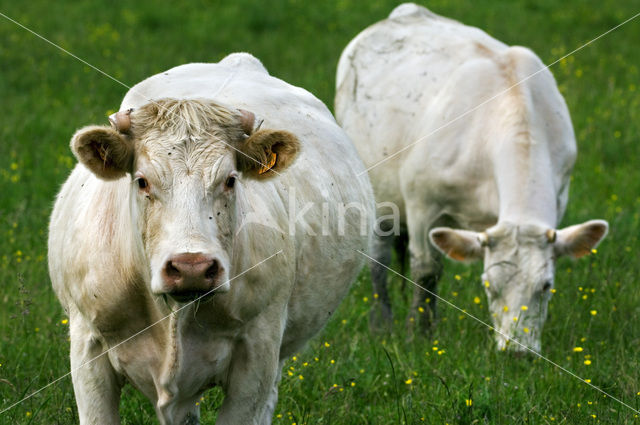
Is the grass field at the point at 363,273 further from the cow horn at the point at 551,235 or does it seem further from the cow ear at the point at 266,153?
the cow ear at the point at 266,153

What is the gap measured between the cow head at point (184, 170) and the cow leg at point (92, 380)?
551 millimetres

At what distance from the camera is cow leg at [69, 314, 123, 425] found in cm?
379

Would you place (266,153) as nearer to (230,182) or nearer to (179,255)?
(230,182)

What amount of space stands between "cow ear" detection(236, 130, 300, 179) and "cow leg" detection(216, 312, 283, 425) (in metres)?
0.58

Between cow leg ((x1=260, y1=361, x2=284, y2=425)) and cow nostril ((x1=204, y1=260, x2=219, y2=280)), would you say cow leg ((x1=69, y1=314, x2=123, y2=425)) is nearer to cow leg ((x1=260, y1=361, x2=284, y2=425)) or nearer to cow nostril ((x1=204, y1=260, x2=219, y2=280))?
cow nostril ((x1=204, y1=260, x2=219, y2=280))

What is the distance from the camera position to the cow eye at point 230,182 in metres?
3.52

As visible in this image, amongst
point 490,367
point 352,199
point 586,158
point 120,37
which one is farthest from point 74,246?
point 120,37

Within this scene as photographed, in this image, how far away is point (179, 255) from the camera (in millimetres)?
3172

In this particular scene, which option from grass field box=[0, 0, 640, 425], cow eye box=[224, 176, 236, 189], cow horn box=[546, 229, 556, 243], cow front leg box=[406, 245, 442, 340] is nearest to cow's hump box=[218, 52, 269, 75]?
grass field box=[0, 0, 640, 425]

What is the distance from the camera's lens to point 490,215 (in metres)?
6.85

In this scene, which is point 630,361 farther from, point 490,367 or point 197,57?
point 197,57

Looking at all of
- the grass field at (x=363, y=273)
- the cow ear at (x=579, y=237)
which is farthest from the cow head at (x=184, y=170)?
the cow ear at (x=579, y=237)

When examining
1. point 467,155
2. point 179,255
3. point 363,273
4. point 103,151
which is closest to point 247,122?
point 103,151

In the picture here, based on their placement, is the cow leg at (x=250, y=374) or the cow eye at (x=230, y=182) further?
the cow leg at (x=250, y=374)
